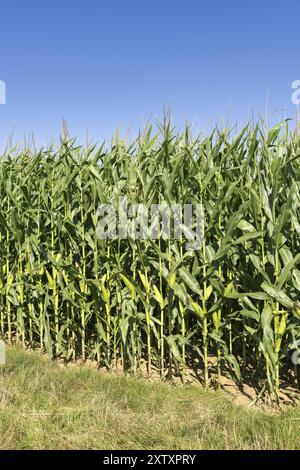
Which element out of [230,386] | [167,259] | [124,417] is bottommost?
[230,386]

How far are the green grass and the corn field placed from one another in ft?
1.35

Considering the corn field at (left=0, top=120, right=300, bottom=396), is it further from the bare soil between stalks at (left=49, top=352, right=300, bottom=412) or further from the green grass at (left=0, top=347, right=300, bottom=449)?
the green grass at (left=0, top=347, right=300, bottom=449)

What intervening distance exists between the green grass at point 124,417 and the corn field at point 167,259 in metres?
0.41

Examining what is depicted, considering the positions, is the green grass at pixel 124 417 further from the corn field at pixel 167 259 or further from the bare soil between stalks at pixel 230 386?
the corn field at pixel 167 259

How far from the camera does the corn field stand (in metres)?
3.74

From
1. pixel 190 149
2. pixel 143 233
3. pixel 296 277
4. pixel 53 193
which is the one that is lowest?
pixel 296 277

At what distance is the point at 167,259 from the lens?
4.08 meters

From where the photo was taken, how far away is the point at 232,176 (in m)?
4.13

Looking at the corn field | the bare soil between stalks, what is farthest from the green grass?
the corn field

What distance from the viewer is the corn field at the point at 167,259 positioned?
3736 mm

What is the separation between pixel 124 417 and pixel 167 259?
57.9 inches
